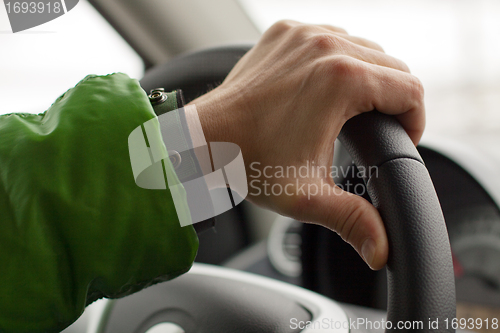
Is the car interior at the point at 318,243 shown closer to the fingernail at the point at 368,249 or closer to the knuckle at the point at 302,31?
the fingernail at the point at 368,249

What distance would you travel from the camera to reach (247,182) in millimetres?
504

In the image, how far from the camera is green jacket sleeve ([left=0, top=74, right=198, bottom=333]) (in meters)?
0.36

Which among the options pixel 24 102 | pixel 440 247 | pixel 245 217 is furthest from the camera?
pixel 245 217

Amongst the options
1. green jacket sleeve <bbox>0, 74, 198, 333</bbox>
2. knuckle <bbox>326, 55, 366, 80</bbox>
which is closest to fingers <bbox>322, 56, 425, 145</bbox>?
knuckle <bbox>326, 55, 366, 80</bbox>

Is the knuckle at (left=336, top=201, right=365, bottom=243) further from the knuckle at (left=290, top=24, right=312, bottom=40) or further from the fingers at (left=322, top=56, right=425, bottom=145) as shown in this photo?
the knuckle at (left=290, top=24, right=312, bottom=40)

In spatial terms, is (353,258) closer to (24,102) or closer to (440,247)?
(440,247)

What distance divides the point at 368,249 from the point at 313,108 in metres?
0.18

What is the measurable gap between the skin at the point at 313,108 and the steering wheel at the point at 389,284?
22mm

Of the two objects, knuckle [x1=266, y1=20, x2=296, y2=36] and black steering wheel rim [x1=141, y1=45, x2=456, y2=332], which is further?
knuckle [x1=266, y1=20, x2=296, y2=36]

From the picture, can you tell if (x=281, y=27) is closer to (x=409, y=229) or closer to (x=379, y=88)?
(x=379, y=88)

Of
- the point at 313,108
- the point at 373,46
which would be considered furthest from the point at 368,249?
the point at 373,46

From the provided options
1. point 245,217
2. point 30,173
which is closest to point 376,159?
point 30,173

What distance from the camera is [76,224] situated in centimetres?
37

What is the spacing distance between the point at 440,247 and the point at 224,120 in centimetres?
31
